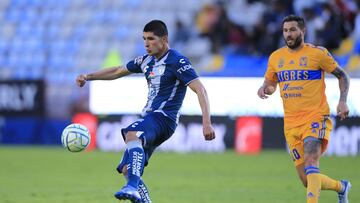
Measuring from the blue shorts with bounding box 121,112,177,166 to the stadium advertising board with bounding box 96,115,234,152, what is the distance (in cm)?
1167

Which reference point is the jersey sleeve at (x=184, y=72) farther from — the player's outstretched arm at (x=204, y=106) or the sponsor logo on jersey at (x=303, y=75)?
the sponsor logo on jersey at (x=303, y=75)

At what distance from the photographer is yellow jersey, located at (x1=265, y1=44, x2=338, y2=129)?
882 centimetres

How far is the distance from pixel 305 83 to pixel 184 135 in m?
11.9

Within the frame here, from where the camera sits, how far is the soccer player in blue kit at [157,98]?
8266 mm

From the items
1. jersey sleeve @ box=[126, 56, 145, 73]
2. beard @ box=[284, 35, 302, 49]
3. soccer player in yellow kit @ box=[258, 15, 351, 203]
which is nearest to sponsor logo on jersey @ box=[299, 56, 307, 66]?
soccer player in yellow kit @ box=[258, 15, 351, 203]

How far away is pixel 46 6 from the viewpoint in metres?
27.1

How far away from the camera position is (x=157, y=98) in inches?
339

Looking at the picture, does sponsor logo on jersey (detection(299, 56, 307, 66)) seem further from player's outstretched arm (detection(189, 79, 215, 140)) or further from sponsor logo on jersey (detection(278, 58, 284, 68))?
player's outstretched arm (detection(189, 79, 215, 140))

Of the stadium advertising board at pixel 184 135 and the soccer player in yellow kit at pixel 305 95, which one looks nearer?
the soccer player in yellow kit at pixel 305 95

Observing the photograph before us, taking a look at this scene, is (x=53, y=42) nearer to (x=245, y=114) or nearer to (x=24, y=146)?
(x=24, y=146)

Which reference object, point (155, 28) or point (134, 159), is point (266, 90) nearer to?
point (155, 28)

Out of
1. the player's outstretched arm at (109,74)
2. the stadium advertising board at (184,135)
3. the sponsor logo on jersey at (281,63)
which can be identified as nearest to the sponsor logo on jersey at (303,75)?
the sponsor logo on jersey at (281,63)

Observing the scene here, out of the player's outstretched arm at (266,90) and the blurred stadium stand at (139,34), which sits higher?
the blurred stadium stand at (139,34)

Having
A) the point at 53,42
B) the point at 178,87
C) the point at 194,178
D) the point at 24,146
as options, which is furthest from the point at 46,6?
the point at 178,87
